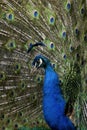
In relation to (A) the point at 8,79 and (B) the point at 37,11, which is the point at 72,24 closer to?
(B) the point at 37,11

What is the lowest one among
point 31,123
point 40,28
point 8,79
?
point 31,123

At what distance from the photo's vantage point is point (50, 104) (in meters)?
6.26

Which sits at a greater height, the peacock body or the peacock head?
the peacock head

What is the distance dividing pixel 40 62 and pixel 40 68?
8.9 inches

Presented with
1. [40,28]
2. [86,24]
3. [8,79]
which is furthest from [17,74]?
[86,24]

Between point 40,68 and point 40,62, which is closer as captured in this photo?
point 40,62

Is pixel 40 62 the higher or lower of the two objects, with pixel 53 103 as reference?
higher

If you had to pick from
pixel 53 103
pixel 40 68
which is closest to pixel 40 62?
pixel 40 68

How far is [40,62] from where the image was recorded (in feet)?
19.9

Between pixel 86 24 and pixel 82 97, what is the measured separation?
0.88m

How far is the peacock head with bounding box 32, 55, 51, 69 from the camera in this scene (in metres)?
6.05

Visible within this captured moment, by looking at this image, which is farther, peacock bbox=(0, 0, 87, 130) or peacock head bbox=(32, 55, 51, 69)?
peacock bbox=(0, 0, 87, 130)

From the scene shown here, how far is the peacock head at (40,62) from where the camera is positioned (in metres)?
6.05

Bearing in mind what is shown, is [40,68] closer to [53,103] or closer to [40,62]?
[40,62]
